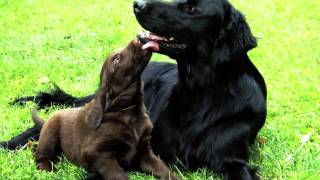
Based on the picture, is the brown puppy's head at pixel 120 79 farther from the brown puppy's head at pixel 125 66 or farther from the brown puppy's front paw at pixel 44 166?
the brown puppy's front paw at pixel 44 166

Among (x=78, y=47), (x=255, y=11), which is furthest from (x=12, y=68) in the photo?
(x=255, y=11)

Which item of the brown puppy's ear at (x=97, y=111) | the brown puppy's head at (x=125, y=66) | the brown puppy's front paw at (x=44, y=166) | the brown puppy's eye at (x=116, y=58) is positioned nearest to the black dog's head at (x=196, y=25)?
the brown puppy's head at (x=125, y=66)

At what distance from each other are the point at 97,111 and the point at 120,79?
0.28 metres

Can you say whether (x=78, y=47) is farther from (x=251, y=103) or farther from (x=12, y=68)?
(x=251, y=103)

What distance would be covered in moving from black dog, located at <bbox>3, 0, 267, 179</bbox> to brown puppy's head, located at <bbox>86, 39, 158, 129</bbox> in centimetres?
12

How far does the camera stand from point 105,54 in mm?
7281

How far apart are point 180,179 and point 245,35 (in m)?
1.12

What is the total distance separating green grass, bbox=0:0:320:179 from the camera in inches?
179

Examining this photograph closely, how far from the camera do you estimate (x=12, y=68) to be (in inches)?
266

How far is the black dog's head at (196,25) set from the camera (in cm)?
415

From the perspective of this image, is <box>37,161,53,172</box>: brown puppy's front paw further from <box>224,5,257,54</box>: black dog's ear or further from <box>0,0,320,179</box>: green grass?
<box>224,5,257,54</box>: black dog's ear

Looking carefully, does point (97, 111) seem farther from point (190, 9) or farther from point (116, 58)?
point (190, 9)

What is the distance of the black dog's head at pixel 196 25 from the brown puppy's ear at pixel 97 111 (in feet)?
1.63

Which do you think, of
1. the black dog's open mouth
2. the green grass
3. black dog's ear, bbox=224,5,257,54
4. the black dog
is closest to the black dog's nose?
the black dog
